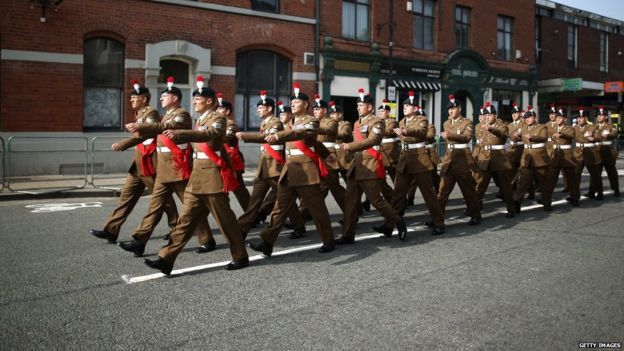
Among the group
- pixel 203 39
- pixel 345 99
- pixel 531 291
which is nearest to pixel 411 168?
pixel 531 291

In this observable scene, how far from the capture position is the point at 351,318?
14.5 feet

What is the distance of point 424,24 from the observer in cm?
2375

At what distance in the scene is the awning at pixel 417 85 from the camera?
73.3ft

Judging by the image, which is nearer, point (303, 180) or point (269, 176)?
point (303, 180)

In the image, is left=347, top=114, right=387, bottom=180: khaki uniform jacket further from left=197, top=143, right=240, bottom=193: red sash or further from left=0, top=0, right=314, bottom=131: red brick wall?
left=0, top=0, right=314, bottom=131: red brick wall

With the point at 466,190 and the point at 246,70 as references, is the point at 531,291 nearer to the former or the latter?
the point at 466,190

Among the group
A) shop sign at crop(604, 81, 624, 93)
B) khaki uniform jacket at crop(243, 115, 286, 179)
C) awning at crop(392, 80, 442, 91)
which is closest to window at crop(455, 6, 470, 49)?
awning at crop(392, 80, 442, 91)

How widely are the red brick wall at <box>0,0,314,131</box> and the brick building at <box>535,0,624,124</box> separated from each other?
18.6 m

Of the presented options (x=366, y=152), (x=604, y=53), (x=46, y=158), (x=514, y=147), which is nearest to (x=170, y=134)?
(x=366, y=152)

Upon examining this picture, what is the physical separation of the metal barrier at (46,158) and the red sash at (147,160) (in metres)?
5.85

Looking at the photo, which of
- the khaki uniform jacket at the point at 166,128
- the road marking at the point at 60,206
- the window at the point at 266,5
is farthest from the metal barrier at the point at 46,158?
the window at the point at 266,5

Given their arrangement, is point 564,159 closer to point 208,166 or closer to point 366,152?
point 366,152

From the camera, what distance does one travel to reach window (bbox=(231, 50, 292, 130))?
18500 mm

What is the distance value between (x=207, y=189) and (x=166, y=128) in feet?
2.48
